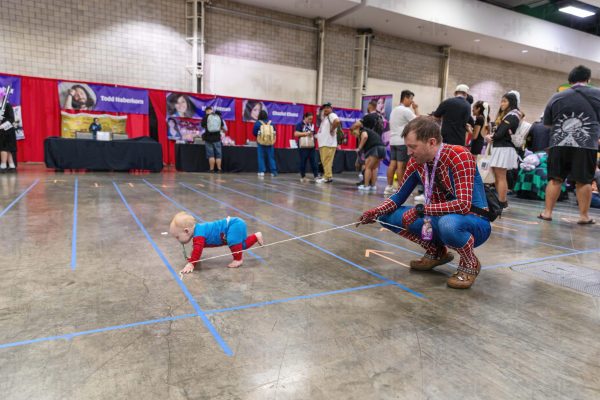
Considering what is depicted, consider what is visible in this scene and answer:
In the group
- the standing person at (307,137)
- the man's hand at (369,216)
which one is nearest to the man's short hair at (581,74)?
the man's hand at (369,216)

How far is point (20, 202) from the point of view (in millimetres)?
4414

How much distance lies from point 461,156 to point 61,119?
34.8 ft

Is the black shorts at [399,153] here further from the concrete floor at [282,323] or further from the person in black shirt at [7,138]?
the person in black shirt at [7,138]

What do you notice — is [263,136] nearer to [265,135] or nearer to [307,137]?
[265,135]

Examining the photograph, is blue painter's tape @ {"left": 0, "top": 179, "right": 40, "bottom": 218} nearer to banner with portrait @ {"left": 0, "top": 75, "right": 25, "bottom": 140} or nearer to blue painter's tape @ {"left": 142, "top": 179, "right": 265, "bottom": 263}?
blue painter's tape @ {"left": 142, "top": 179, "right": 265, "bottom": 263}

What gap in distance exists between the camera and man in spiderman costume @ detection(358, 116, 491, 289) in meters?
2.12

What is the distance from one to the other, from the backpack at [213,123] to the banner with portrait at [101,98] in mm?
2593

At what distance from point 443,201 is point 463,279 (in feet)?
1.54

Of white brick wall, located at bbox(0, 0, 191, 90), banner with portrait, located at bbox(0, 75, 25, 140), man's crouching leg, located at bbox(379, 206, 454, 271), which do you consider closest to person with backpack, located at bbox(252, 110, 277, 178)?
white brick wall, located at bbox(0, 0, 191, 90)

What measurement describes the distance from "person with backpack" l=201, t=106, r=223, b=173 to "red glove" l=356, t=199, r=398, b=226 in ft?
24.8

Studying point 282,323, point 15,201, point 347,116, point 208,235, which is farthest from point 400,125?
point 347,116

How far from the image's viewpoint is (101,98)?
1029cm

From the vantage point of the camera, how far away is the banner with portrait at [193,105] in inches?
434

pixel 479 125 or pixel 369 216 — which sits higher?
pixel 479 125
